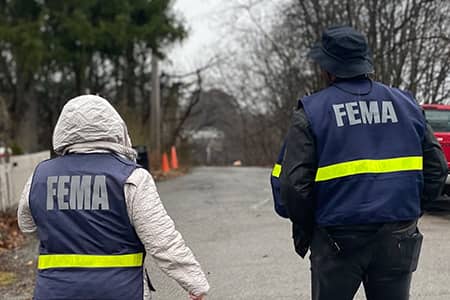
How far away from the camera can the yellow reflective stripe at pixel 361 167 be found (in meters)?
2.91

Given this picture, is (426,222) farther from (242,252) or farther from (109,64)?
(109,64)

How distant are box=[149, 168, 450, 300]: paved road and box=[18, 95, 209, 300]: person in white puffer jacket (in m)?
2.97

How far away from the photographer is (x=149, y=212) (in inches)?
107

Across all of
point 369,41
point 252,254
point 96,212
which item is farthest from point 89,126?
point 369,41

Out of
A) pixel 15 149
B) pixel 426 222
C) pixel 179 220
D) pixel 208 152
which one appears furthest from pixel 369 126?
pixel 208 152

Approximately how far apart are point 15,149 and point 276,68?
61.8 ft

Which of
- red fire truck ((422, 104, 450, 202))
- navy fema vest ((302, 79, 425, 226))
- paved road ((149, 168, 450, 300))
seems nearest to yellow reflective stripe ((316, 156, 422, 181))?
navy fema vest ((302, 79, 425, 226))

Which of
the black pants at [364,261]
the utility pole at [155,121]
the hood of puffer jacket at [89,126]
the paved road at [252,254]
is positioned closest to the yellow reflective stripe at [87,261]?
the hood of puffer jacket at [89,126]

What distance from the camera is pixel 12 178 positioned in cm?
1159

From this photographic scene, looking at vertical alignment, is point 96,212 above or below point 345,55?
below

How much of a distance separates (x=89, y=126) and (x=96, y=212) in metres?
0.40

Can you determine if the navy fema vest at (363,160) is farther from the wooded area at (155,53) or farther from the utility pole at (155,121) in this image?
the utility pole at (155,121)

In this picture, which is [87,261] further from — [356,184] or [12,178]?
[12,178]

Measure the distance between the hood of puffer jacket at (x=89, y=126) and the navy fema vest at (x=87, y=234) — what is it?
88mm
